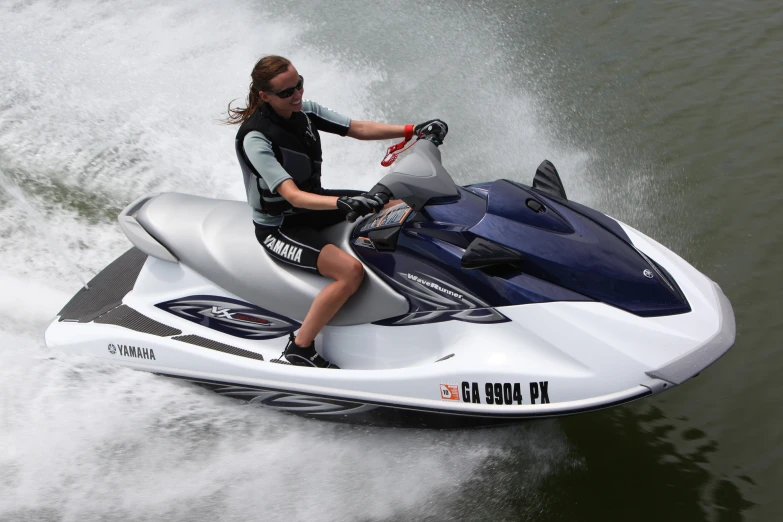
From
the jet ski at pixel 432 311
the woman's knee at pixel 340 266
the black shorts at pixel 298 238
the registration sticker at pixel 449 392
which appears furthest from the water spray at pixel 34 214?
the registration sticker at pixel 449 392

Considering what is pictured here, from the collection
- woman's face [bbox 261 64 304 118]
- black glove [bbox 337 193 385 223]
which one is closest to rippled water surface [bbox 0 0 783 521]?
black glove [bbox 337 193 385 223]

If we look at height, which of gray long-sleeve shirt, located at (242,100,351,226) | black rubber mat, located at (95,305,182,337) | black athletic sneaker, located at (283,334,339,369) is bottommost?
black athletic sneaker, located at (283,334,339,369)

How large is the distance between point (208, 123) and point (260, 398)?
322 centimetres

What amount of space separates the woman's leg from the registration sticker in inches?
22.4

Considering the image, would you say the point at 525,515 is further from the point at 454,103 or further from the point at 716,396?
the point at 454,103

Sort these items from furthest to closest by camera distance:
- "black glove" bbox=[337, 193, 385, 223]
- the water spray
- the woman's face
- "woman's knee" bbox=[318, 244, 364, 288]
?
the water spray
"woman's knee" bbox=[318, 244, 364, 288]
the woman's face
"black glove" bbox=[337, 193, 385, 223]

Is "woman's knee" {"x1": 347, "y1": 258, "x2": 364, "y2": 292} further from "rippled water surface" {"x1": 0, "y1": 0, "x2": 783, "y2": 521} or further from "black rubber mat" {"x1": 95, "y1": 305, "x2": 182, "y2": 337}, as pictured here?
"black rubber mat" {"x1": 95, "y1": 305, "x2": 182, "y2": 337}

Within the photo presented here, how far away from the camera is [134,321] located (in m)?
3.65

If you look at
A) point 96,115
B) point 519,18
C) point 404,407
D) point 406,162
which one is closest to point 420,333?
point 404,407

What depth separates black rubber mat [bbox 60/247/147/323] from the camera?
3.80 meters

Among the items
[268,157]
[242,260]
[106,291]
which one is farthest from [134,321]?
[268,157]

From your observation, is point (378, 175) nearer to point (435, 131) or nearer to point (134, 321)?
point (435, 131)

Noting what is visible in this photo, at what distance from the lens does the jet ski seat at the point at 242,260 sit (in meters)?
3.25

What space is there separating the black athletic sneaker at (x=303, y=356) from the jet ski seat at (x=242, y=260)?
0.44 ft
